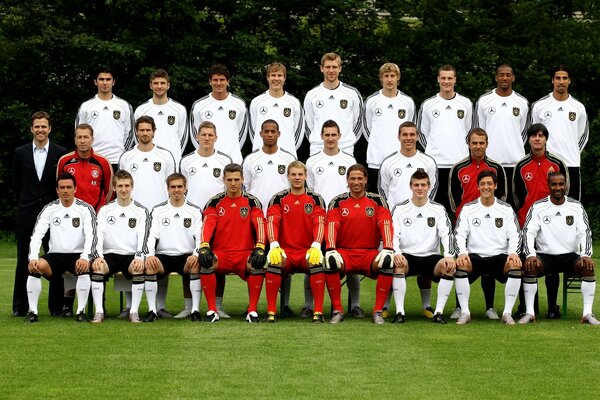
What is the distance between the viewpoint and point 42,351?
9.91 meters

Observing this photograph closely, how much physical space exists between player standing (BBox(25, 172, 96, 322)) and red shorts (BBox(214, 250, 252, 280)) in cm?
119

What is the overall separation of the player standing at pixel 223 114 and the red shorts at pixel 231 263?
1761 mm

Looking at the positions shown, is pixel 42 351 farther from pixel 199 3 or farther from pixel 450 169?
pixel 199 3

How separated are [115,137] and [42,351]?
13.5 ft

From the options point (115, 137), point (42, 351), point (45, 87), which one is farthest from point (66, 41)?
point (42, 351)

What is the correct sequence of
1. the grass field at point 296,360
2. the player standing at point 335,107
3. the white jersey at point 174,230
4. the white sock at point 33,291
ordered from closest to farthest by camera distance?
the grass field at point 296,360 → the white sock at point 33,291 → the white jersey at point 174,230 → the player standing at point 335,107

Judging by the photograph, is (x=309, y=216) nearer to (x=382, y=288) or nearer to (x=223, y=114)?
(x=382, y=288)

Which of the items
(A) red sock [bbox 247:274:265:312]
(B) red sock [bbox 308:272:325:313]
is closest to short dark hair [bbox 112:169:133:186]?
(A) red sock [bbox 247:274:265:312]

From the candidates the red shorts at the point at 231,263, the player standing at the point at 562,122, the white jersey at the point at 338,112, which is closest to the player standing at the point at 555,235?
the player standing at the point at 562,122

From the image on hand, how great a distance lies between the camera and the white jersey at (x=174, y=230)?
12289 mm

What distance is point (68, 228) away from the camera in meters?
12.1

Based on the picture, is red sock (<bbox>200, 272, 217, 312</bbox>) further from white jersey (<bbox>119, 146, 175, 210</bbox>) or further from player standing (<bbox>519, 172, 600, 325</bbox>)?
player standing (<bbox>519, 172, 600, 325</bbox>)

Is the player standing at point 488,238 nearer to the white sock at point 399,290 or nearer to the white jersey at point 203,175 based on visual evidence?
the white sock at point 399,290

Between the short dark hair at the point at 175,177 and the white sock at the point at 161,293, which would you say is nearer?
the short dark hair at the point at 175,177
